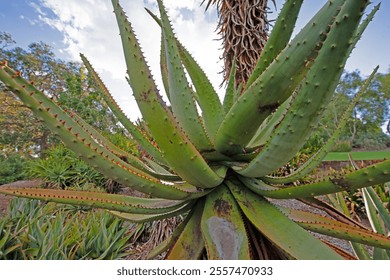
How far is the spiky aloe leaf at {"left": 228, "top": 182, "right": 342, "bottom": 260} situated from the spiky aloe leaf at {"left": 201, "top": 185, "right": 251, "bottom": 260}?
0.02 m

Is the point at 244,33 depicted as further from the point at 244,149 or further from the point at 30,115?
the point at 30,115

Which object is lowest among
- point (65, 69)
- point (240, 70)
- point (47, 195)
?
point (47, 195)

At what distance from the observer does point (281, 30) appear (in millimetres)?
505

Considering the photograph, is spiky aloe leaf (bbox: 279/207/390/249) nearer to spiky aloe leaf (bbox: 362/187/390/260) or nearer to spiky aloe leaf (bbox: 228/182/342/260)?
spiky aloe leaf (bbox: 228/182/342/260)

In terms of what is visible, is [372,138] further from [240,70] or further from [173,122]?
[173,122]

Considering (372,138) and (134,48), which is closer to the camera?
(134,48)

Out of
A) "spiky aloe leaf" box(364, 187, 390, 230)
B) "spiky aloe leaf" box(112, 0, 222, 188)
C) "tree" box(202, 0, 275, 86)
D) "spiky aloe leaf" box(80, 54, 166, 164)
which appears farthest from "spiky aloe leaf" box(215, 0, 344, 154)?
"tree" box(202, 0, 275, 86)

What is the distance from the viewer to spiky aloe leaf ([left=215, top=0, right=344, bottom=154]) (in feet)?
1.22

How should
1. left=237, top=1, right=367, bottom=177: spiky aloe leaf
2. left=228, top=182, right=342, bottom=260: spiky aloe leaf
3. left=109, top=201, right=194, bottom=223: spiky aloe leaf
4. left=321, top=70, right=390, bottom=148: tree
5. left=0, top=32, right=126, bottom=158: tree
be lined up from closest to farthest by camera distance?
left=237, top=1, right=367, bottom=177: spiky aloe leaf → left=228, top=182, right=342, bottom=260: spiky aloe leaf → left=109, top=201, right=194, bottom=223: spiky aloe leaf → left=0, top=32, right=126, bottom=158: tree → left=321, top=70, right=390, bottom=148: tree

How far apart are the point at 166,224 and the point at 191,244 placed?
6.24 ft

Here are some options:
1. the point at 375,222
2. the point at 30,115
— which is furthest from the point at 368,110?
the point at 375,222

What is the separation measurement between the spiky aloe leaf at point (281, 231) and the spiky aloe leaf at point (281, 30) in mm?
226

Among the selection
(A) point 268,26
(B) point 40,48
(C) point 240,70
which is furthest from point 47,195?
(B) point 40,48
